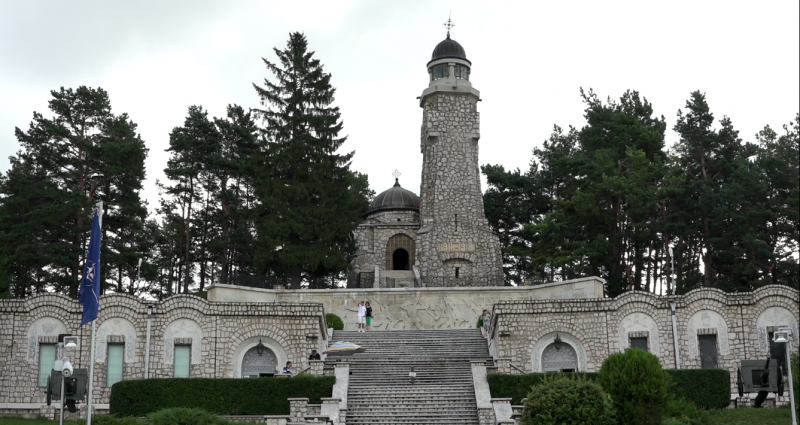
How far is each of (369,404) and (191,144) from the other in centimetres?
2674

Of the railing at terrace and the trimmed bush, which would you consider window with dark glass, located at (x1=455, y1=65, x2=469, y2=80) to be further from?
the trimmed bush

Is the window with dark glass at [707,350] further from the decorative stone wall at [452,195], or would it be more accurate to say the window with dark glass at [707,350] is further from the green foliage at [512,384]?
the decorative stone wall at [452,195]

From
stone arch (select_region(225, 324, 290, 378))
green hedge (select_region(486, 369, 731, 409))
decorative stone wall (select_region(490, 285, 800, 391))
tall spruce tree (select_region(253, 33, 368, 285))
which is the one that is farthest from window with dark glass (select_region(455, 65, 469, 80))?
green hedge (select_region(486, 369, 731, 409))

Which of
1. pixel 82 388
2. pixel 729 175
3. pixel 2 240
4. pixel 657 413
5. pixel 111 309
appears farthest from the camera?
pixel 729 175

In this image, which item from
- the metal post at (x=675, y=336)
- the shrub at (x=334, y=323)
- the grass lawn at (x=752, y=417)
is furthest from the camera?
the shrub at (x=334, y=323)

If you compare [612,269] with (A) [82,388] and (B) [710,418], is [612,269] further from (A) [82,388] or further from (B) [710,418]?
(A) [82,388]

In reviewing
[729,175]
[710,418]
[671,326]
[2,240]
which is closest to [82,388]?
[710,418]

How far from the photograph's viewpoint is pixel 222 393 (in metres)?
26.1

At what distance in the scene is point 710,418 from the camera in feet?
76.5

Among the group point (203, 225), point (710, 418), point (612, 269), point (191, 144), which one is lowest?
point (710, 418)

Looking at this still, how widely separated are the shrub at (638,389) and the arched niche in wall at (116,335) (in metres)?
16.3

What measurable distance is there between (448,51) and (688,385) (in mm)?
26663

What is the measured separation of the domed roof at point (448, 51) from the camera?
4828 centimetres

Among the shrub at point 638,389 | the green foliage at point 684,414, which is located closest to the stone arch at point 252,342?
the shrub at point 638,389
